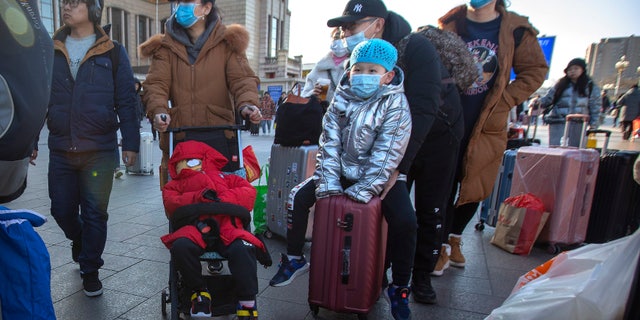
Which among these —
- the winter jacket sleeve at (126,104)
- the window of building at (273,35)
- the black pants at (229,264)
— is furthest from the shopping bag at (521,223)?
the window of building at (273,35)

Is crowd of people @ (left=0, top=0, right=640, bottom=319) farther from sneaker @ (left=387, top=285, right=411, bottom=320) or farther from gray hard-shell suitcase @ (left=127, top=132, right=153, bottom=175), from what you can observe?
gray hard-shell suitcase @ (left=127, top=132, right=153, bottom=175)

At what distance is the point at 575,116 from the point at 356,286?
4.34 metres

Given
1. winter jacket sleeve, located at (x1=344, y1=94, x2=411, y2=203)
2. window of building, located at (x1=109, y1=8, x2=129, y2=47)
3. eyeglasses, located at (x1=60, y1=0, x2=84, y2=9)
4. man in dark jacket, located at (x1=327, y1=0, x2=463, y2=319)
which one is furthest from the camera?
window of building, located at (x1=109, y1=8, x2=129, y2=47)

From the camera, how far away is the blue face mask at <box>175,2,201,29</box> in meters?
2.70

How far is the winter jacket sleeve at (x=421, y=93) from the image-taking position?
241cm

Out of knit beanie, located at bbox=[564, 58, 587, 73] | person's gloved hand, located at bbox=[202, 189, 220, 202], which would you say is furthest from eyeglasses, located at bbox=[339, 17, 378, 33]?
knit beanie, located at bbox=[564, 58, 587, 73]

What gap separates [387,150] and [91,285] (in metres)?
2.21

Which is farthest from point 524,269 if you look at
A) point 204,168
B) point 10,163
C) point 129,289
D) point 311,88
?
point 10,163

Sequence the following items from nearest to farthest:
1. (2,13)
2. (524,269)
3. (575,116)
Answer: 1. (2,13)
2. (524,269)
3. (575,116)

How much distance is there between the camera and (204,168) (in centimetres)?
235

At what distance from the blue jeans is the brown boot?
281 centimetres

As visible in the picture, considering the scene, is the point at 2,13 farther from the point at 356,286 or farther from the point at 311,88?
the point at 311,88

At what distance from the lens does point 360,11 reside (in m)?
2.63

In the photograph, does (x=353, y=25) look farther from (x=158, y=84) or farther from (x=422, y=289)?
(x=422, y=289)
